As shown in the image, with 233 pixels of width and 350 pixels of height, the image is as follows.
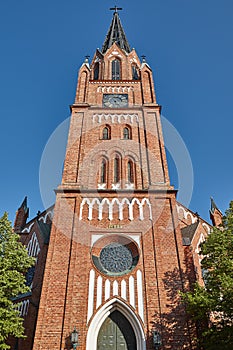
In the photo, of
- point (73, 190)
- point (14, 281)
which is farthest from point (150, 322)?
point (73, 190)

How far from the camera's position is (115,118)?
21.6 m

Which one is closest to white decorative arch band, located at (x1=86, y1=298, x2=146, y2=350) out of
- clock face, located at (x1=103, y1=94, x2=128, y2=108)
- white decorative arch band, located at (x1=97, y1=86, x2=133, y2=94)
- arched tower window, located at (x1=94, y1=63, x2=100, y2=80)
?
clock face, located at (x1=103, y1=94, x2=128, y2=108)

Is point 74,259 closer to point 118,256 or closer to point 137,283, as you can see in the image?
point 118,256

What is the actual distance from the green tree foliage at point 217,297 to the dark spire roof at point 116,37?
2620 cm

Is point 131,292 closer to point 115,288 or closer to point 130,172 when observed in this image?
point 115,288

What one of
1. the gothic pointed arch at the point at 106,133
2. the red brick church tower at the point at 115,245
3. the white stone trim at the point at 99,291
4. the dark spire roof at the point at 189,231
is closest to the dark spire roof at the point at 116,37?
the red brick church tower at the point at 115,245

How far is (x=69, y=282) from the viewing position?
12867 mm

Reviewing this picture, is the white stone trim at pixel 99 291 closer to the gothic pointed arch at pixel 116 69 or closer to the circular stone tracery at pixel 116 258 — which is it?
the circular stone tracery at pixel 116 258

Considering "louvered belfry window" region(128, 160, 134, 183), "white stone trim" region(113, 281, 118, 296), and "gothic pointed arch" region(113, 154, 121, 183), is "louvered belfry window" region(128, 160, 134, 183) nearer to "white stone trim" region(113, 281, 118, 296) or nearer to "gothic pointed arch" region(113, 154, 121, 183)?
"gothic pointed arch" region(113, 154, 121, 183)

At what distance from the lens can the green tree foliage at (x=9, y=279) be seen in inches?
428

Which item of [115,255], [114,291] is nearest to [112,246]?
[115,255]

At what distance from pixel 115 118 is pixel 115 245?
10.1 meters

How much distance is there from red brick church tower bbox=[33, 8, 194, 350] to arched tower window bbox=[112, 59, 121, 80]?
23.4 ft

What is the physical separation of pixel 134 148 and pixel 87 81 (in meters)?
8.49
